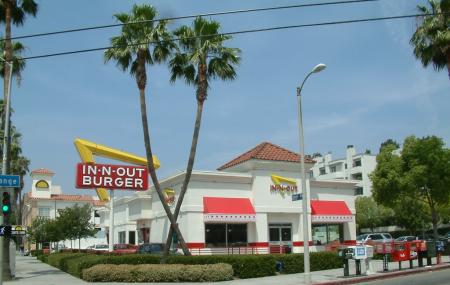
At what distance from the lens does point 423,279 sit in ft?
64.6

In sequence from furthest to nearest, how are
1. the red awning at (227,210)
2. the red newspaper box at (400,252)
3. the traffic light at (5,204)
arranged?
the red awning at (227,210), the red newspaper box at (400,252), the traffic light at (5,204)

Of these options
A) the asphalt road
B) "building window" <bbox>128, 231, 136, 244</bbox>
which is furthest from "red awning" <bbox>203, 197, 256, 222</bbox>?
"building window" <bbox>128, 231, 136, 244</bbox>

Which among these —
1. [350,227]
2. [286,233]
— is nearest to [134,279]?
[286,233]

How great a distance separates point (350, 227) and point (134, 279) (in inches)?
784

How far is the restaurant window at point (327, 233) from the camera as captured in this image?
118 ft

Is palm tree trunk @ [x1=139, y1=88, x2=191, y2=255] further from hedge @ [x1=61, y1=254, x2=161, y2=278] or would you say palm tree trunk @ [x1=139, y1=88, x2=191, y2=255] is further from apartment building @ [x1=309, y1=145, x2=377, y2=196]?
apartment building @ [x1=309, y1=145, x2=377, y2=196]

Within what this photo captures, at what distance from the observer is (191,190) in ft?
103

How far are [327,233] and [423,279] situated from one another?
54.8 feet

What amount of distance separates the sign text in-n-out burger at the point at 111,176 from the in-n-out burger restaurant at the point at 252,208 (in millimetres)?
3428

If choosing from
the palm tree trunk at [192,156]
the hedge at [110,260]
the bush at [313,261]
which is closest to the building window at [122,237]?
the hedge at [110,260]

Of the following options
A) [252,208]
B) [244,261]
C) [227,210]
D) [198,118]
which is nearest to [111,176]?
[198,118]

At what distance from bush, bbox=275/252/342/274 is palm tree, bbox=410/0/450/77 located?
1172cm

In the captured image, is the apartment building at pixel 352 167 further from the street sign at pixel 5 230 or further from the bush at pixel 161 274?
the street sign at pixel 5 230

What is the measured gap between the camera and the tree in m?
33.8
